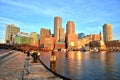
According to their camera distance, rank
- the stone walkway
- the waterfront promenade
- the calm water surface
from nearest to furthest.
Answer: the waterfront promenade
the stone walkway
the calm water surface

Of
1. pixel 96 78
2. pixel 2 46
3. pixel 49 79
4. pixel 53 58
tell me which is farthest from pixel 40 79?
pixel 2 46

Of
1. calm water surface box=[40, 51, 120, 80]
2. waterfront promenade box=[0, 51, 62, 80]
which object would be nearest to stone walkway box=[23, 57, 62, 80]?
waterfront promenade box=[0, 51, 62, 80]

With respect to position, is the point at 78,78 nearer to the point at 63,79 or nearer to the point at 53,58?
the point at 53,58

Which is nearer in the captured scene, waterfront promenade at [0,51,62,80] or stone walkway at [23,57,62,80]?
waterfront promenade at [0,51,62,80]

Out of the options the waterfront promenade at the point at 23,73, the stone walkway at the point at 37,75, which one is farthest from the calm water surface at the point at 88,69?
the stone walkway at the point at 37,75

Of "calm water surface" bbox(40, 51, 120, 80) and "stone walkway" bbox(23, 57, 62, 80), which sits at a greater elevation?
"stone walkway" bbox(23, 57, 62, 80)

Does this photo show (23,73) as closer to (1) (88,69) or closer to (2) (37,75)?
(2) (37,75)

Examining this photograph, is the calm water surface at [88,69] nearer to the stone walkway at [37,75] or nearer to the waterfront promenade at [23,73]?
the waterfront promenade at [23,73]

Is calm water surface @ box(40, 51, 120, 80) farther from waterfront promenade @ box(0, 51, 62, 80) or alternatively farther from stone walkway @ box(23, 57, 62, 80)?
stone walkway @ box(23, 57, 62, 80)

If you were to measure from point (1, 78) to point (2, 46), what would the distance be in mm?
163710

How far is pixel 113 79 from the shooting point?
3397cm

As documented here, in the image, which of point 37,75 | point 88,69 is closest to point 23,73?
point 37,75

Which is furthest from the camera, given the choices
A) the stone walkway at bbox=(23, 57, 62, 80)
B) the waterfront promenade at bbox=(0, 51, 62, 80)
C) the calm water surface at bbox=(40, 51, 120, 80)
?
the calm water surface at bbox=(40, 51, 120, 80)

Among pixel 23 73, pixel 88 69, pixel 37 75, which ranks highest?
pixel 23 73
